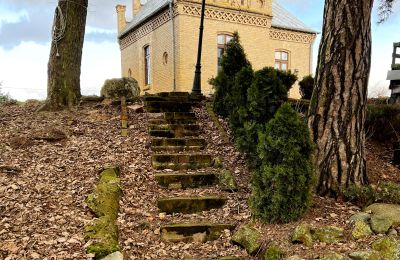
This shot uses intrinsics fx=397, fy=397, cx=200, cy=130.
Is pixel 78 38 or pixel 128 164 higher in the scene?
pixel 78 38

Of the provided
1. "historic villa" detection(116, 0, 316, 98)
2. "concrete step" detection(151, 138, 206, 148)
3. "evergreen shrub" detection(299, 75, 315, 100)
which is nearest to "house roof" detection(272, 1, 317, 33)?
"historic villa" detection(116, 0, 316, 98)

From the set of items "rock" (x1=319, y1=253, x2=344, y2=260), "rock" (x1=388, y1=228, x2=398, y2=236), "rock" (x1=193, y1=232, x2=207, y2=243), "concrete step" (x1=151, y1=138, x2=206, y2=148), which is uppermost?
"concrete step" (x1=151, y1=138, x2=206, y2=148)

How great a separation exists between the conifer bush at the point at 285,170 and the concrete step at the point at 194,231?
1.86 feet

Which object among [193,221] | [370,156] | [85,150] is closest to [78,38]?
[85,150]

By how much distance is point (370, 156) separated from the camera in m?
6.73

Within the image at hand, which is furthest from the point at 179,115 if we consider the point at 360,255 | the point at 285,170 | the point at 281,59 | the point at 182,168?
the point at 281,59

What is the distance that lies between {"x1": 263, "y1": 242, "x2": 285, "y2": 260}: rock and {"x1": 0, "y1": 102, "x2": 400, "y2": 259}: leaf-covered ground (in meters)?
0.08

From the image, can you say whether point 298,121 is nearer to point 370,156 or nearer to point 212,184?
point 212,184

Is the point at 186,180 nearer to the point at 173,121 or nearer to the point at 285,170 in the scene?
the point at 285,170

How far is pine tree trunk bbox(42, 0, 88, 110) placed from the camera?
8797mm

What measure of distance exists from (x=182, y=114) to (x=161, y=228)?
3.99 meters

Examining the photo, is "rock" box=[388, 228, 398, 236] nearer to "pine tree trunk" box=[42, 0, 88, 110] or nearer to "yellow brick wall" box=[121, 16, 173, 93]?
"pine tree trunk" box=[42, 0, 88, 110]

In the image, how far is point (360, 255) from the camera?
11.8ft

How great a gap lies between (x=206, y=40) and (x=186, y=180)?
1340cm
